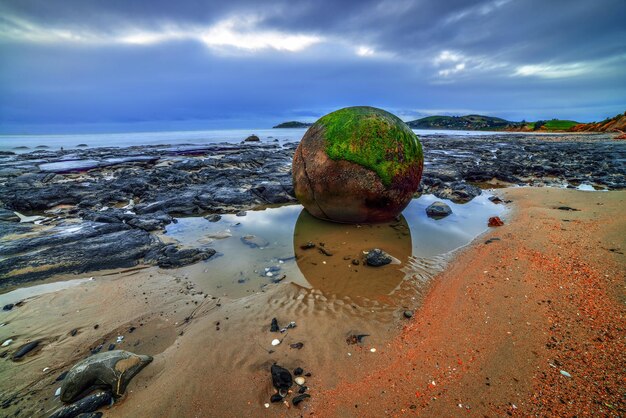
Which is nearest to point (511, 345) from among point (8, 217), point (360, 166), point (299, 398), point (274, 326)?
point (299, 398)

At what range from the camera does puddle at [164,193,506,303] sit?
384 centimetres

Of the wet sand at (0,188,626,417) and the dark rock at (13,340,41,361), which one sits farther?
the dark rock at (13,340,41,361)

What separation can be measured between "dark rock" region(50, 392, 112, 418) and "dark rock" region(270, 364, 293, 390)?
4.02ft

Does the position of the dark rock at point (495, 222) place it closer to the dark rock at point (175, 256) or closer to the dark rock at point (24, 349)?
the dark rock at point (175, 256)

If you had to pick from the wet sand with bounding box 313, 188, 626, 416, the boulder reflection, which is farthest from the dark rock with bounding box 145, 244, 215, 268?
the wet sand with bounding box 313, 188, 626, 416

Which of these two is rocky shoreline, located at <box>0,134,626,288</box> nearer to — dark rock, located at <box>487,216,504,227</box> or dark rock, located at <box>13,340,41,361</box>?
dark rock, located at <box>13,340,41,361</box>

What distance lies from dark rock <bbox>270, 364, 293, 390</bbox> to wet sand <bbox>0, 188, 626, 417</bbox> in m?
0.08

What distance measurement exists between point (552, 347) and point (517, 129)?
77.0m

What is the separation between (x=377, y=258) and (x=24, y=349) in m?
4.09

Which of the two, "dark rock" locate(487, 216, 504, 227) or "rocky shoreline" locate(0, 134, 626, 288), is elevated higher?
"rocky shoreline" locate(0, 134, 626, 288)

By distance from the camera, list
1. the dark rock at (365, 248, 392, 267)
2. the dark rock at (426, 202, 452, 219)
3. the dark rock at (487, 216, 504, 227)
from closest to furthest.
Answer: the dark rock at (365, 248, 392, 267), the dark rock at (487, 216, 504, 227), the dark rock at (426, 202, 452, 219)

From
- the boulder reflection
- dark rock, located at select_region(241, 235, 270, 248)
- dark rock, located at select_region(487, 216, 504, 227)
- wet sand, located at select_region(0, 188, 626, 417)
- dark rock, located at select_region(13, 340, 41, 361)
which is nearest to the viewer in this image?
wet sand, located at select_region(0, 188, 626, 417)

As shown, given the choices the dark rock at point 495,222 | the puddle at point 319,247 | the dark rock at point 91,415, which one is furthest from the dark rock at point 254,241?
the dark rock at point 495,222

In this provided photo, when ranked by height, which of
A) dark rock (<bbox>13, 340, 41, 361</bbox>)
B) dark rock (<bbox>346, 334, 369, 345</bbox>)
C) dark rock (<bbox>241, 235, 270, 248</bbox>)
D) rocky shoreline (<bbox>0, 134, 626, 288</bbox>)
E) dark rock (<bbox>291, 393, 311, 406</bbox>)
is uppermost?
rocky shoreline (<bbox>0, 134, 626, 288</bbox>)
